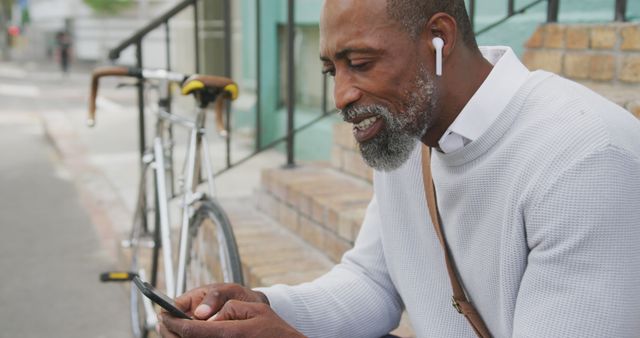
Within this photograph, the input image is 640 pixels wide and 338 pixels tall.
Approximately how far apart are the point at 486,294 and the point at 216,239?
138cm

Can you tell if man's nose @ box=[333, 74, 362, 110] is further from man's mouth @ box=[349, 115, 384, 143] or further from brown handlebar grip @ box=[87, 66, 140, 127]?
brown handlebar grip @ box=[87, 66, 140, 127]

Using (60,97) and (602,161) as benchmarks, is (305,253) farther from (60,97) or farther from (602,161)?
(60,97)

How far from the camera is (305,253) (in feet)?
11.5

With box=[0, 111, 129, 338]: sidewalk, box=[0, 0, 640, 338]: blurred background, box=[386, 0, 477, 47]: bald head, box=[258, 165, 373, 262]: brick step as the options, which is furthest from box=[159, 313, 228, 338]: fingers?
box=[0, 111, 129, 338]: sidewalk

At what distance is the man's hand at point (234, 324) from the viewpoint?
1.44 metres

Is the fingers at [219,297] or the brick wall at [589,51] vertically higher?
the brick wall at [589,51]

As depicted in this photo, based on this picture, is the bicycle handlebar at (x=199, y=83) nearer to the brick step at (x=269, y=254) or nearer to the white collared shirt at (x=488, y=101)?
the brick step at (x=269, y=254)

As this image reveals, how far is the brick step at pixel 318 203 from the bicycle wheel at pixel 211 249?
581mm

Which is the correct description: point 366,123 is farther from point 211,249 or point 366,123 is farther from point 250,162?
point 250,162

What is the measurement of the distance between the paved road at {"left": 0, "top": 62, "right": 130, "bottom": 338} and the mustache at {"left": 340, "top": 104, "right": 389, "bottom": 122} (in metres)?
2.70

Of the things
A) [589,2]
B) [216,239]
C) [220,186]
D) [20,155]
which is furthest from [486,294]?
[20,155]

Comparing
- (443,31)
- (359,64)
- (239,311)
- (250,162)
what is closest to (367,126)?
(359,64)

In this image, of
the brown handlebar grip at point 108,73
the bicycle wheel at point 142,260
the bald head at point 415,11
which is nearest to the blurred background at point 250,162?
the brown handlebar grip at point 108,73

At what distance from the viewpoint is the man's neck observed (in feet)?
4.87
